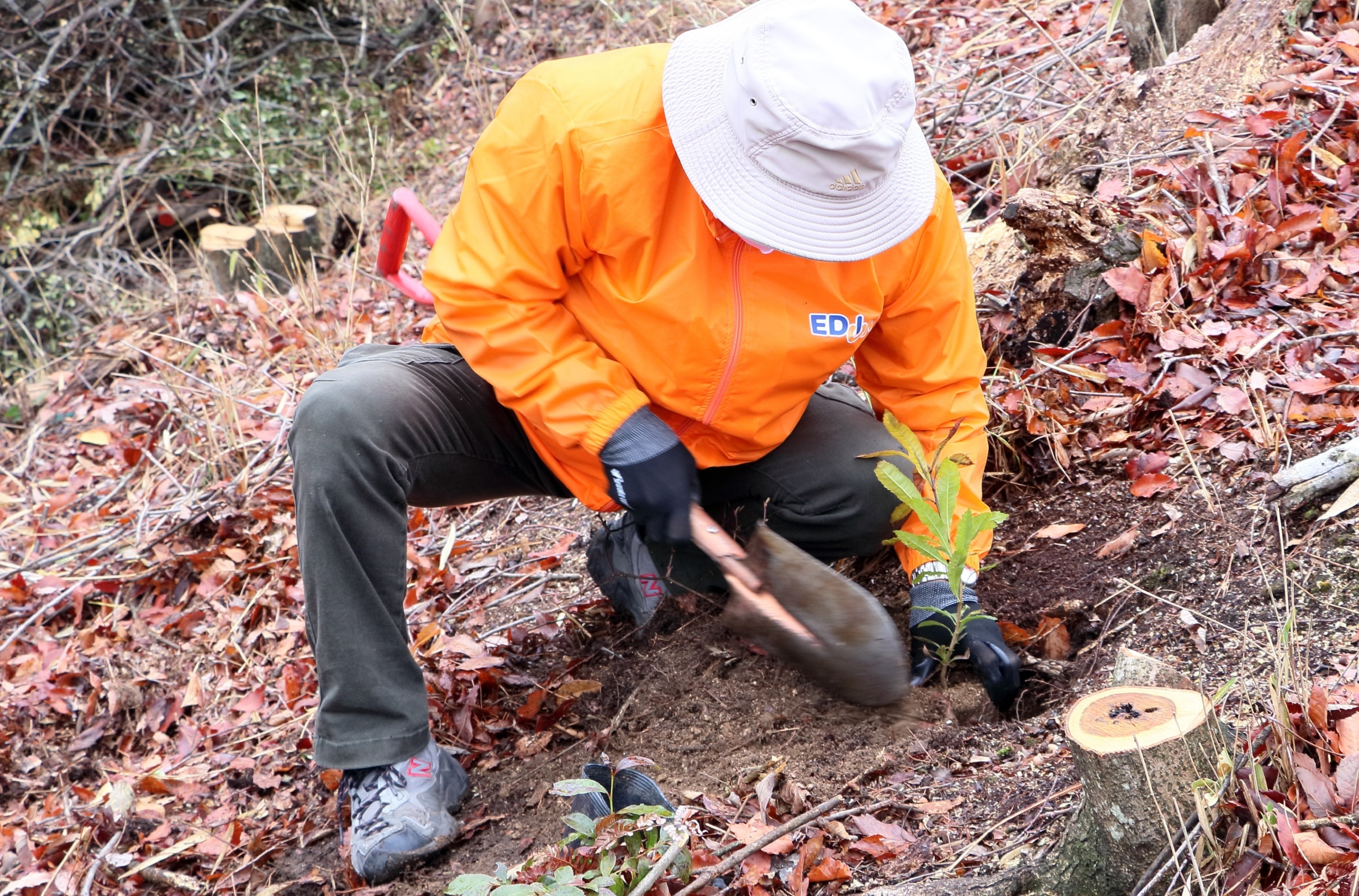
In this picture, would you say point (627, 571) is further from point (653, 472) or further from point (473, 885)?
point (473, 885)

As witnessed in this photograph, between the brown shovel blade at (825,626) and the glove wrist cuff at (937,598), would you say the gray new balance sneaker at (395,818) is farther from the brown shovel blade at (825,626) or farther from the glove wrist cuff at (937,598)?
the glove wrist cuff at (937,598)

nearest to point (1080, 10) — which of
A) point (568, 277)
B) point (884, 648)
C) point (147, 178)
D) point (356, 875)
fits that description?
point (568, 277)

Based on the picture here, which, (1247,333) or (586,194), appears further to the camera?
(1247,333)

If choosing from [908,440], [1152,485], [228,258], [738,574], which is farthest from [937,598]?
[228,258]

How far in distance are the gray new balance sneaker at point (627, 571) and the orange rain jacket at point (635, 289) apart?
1.52ft

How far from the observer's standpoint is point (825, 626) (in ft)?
6.55

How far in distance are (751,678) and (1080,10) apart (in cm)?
349

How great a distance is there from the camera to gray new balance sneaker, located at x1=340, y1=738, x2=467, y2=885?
7.04 ft

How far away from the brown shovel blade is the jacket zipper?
0.30 m

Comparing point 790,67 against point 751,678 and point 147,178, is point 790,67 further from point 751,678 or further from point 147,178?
point 147,178

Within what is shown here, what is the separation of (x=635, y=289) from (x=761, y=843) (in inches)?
41.2

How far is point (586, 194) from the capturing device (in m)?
2.02

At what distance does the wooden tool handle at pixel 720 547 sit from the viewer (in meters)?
2.05

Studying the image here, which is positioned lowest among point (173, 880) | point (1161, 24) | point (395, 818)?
point (173, 880)
